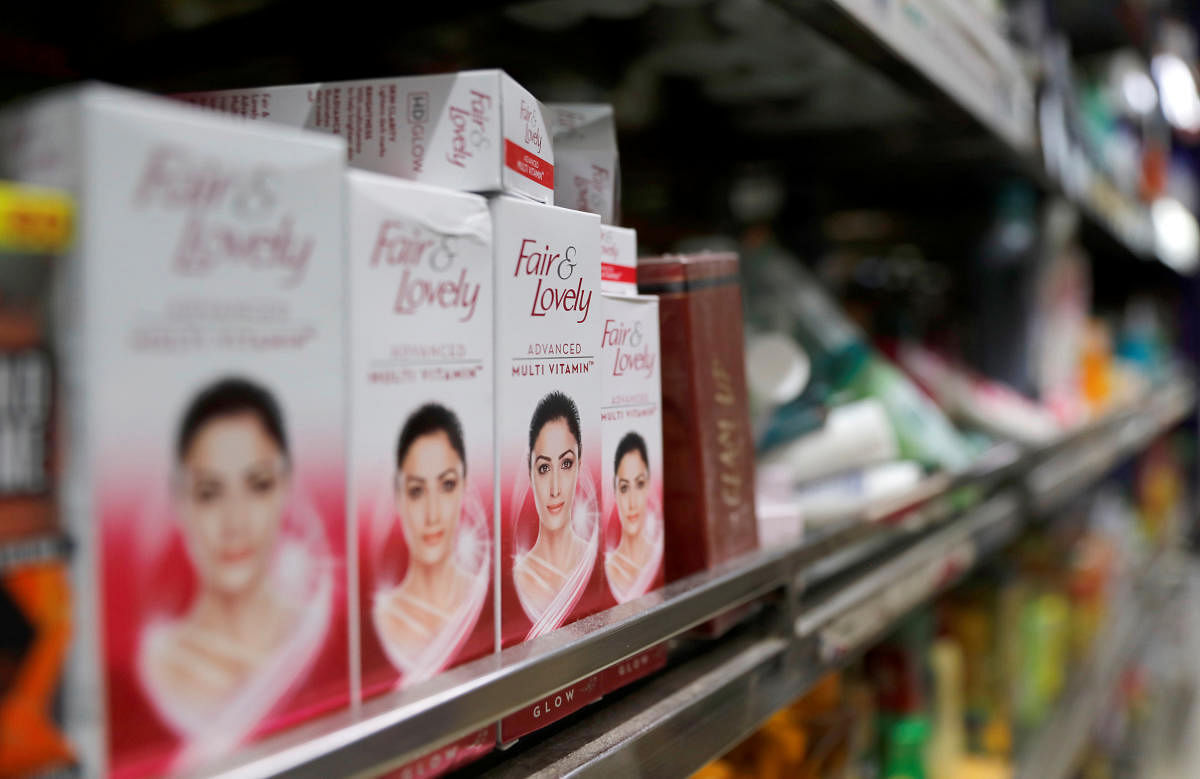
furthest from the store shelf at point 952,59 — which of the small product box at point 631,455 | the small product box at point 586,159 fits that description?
the small product box at point 631,455

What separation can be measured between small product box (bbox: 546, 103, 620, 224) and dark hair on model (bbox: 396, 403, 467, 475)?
0.24 m

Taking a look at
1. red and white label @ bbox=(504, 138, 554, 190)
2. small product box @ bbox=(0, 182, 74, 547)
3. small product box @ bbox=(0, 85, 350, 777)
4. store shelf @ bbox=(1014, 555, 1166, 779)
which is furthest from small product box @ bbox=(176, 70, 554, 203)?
store shelf @ bbox=(1014, 555, 1166, 779)

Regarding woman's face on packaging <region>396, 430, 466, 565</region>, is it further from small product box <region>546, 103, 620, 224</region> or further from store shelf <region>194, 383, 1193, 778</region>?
small product box <region>546, 103, 620, 224</region>

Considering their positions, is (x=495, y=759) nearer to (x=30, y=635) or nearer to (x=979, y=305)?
(x=30, y=635)

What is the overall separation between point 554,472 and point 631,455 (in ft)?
0.33

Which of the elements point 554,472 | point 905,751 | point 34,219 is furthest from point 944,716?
point 34,219

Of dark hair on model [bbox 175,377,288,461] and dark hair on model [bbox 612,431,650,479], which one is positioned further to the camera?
dark hair on model [bbox 612,431,650,479]

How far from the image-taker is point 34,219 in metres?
0.32

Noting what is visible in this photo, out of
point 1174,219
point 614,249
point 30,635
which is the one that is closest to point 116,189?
point 30,635

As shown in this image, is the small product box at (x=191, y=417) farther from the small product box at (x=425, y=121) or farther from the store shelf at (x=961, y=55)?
the store shelf at (x=961, y=55)

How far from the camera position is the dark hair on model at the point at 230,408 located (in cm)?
36

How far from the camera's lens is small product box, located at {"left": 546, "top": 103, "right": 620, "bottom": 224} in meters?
0.67

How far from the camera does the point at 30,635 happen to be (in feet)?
1.09

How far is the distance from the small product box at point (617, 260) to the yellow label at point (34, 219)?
342 millimetres
